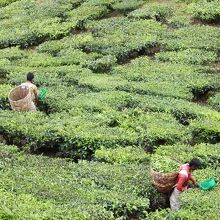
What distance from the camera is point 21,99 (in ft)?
53.6

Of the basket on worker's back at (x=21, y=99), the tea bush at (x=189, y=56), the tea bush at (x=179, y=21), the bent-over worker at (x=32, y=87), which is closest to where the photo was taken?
the basket on worker's back at (x=21, y=99)

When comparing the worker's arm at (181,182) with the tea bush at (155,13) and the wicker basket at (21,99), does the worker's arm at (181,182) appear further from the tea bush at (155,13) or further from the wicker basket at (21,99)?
the tea bush at (155,13)

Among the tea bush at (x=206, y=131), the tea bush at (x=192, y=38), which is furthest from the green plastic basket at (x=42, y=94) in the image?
the tea bush at (x=192, y=38)

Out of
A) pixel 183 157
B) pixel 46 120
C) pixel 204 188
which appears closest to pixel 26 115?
pixel 46 120

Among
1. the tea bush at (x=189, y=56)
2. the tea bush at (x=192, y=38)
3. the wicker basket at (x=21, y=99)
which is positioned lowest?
the tea bush at (x=189, y=56)

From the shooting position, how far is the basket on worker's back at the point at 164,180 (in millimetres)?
11673

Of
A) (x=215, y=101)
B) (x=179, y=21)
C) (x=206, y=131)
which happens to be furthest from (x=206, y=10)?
(x=206, y=131)

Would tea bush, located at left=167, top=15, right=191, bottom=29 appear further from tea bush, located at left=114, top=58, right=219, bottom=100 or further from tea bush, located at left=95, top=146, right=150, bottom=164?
tea bush, located at left=95, top=146, right=150, bottom=164

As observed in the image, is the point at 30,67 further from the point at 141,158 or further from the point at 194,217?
the point at 194,217

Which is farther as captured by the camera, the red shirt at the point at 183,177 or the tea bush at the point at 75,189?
the red shirt at the point at 183,177

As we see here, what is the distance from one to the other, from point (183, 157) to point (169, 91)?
447cm

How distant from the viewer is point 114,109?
16656mm

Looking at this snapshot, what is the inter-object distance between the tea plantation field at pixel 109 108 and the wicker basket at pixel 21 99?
1.06 feet

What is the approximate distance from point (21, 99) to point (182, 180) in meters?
6.70
